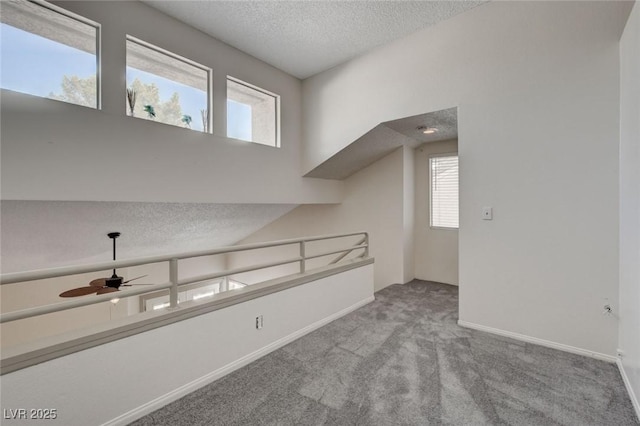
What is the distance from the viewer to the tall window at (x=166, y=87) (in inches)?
115

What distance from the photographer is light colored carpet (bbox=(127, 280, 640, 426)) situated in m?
1.80

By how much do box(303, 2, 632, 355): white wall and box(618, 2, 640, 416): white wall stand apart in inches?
5.1

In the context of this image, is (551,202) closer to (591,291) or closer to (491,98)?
(591,291)

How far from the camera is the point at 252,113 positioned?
4.07m

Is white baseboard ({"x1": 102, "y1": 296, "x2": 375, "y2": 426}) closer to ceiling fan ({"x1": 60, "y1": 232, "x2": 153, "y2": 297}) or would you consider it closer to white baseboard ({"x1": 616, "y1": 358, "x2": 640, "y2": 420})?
ceiling fan ({"x1": 60, "y1": 232, "x2": 153, "y2": 297})

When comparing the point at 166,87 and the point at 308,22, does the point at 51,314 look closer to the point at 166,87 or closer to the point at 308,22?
the point at 166,87

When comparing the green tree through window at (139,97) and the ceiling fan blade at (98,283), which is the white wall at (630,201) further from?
the ceiling fan blade at (98,283)

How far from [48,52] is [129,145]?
946 millimetres

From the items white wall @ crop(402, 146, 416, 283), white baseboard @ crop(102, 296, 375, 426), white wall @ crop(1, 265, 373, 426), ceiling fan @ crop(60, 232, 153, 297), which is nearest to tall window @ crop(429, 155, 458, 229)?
white wall @ crop(402, 146, 416, 283)

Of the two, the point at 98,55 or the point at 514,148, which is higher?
the point at 98,55

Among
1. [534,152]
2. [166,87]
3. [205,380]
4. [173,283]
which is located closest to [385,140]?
[534,152]

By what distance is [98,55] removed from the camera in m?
2.64

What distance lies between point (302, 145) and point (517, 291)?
341 centimetres

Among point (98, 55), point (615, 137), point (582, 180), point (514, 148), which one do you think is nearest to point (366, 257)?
point (514, 148)
